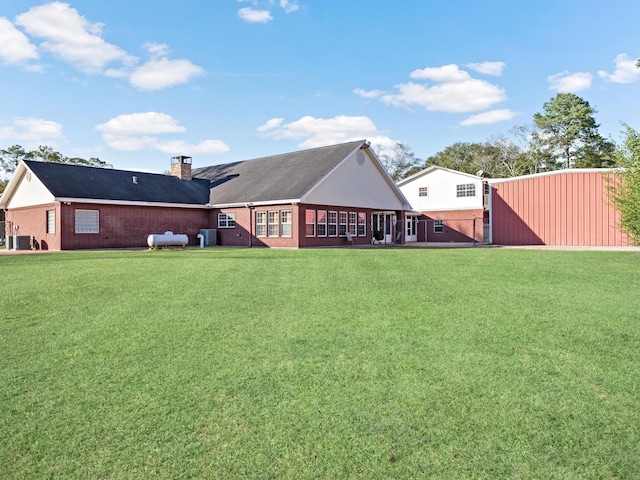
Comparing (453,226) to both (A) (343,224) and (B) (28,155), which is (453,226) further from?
(B) (28,155)

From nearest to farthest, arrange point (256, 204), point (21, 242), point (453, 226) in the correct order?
1. point (21, 242)
2. point (256, 204)
3. point (453, 226)

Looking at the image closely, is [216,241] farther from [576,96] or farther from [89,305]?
[576,96]

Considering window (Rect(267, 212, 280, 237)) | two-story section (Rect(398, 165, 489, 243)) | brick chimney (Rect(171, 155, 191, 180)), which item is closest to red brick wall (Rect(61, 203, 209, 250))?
brick chimney (Rect(171, 155, 191, 180))

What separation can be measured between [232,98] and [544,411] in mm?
18034

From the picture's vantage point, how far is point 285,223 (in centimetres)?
2225

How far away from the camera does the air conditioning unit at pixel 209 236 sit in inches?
986

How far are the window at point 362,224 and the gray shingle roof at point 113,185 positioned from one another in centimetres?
895

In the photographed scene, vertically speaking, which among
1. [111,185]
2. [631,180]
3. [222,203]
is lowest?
[631,180]

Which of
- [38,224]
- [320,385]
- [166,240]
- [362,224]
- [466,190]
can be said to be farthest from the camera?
[466,190]

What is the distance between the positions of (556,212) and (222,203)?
17700 mm

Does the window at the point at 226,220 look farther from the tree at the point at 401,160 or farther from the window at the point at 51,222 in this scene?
the tree at the point at 401,160

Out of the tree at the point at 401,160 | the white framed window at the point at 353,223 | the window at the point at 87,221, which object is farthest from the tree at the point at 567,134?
the window at the point at 87,221

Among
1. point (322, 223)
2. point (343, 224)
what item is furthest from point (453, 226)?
point (322, 223)

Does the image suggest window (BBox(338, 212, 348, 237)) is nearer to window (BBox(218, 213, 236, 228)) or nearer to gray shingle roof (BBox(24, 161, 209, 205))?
window (BBox(218, 213, 236, 228))
